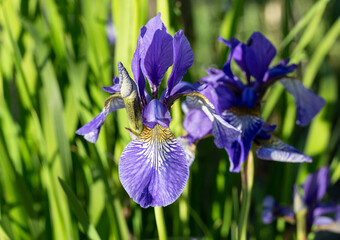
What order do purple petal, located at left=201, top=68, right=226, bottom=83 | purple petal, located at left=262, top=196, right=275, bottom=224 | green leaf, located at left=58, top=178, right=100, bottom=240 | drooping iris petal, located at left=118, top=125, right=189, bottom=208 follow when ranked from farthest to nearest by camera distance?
purple petal, located at left=262, top=196, right=275, bottom=224
purple petal, located at left=201, top=68, right=226, bottom=83
green leaf, located at left=58, top=178, right=100, bottom=240
drooping iris petal, located at left=118, top=125, right=189, bottom=208

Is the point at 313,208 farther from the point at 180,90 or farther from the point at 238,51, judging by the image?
the point at 180,90

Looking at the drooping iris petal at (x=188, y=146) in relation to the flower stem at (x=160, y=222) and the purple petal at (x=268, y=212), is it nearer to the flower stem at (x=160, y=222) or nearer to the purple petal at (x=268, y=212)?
the flower stem at (x=160, y=222)

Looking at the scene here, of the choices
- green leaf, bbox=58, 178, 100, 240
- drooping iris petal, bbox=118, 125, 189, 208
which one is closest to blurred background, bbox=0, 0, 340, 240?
green leaf, bbox=58, 178, 100, 240

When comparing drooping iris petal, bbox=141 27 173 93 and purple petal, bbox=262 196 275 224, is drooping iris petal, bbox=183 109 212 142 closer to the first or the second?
drooping iris petal, bbox=141 27 173 93

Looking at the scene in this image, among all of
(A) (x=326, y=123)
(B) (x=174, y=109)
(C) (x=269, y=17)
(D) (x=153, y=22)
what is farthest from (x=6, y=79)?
(C) (x=269, y=17)

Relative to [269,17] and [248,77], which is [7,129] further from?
[269,17]

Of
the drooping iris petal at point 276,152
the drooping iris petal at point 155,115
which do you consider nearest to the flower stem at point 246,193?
the drooping iris petal at point 276,152
